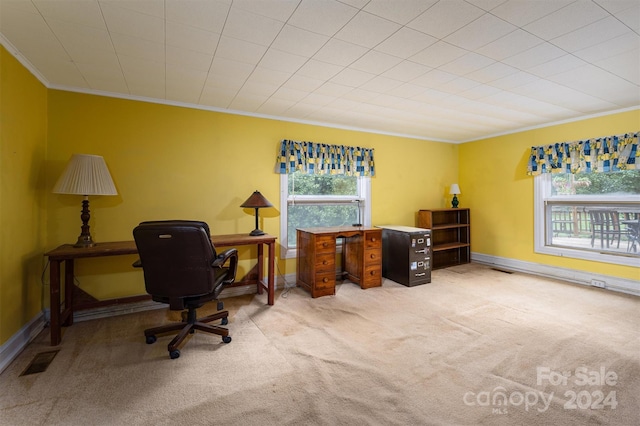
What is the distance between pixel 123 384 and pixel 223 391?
68 cm

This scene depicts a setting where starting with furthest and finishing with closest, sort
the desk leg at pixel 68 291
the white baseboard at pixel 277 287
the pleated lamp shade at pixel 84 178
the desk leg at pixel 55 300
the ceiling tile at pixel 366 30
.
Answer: the desk leg at pixel 68 291
the pleated lamp shade at pixel 84 178
the desk leg at pixel 55 300
the white baseboard at pixel 277 287
the ceiling tile at pixel 366 30

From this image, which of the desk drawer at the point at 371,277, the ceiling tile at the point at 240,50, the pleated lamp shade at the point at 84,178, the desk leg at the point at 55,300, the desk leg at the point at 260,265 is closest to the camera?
the ceiling tile at the point at 240,50

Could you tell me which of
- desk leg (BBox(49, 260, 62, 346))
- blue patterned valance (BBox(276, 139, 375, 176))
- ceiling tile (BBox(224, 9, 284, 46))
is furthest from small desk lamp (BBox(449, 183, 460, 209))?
desk leg (BBox(49, 260, 62, 346))

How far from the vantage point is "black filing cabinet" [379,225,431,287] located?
407 cm

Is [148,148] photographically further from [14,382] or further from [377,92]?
[377,92]

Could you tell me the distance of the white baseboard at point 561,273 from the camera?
A: 375cm

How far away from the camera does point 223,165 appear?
3688 millimetres

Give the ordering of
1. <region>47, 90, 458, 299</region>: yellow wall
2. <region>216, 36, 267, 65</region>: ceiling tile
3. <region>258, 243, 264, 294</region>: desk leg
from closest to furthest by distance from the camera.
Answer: <region>216, 36, 267, 65</region>: ceiling tile → <region>47, 90, 458, 299</region>: yellow wall → <region>258, 243, 264, 294</region>: desk leg

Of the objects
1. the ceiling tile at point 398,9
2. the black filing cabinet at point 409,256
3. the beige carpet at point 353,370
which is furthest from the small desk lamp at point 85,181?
the black filing cabinet at point 409,256

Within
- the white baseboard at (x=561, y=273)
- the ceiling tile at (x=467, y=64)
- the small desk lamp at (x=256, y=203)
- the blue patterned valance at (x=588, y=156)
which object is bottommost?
Answer: the white baseboard at (x=561, y=273)

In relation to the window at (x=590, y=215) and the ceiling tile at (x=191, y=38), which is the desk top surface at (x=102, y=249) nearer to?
the ceiling tile at (x=191, y=38)

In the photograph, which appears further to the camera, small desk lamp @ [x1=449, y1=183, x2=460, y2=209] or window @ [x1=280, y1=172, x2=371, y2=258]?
small desk lamp @ [x1=449, y1=183, x2=460, y2=209]

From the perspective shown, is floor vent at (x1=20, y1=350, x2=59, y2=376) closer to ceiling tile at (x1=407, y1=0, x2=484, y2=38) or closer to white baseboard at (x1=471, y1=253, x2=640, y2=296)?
ceiling tile at (x1=407, y1=0, x2=484, y2=38)

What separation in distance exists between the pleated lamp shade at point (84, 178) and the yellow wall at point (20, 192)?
11.1 inches
